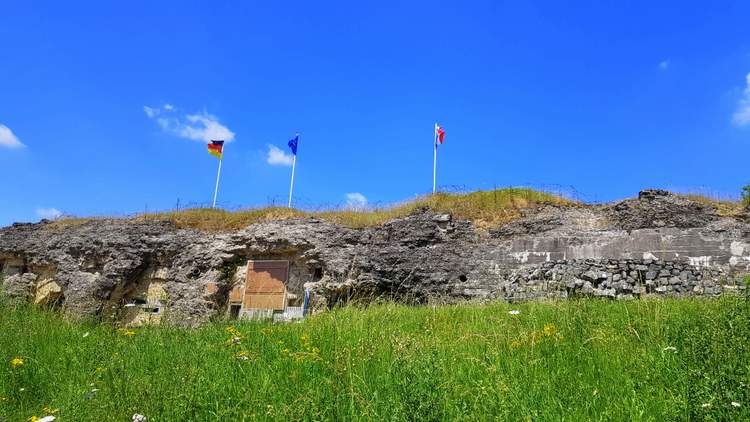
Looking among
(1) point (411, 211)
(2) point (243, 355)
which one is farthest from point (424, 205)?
(2) point (243, 355)

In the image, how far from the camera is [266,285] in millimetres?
17234

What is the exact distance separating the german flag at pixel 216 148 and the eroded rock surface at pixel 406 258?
5922 mm

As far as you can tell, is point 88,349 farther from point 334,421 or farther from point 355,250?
point 355,250

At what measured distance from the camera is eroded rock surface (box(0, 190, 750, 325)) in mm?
13484

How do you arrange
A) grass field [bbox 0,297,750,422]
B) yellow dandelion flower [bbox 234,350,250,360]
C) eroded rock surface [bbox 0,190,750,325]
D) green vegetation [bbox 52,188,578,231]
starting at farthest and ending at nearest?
green vegetation [bbox 52,188,578,231] < eroded rock surface [bbox 0,190,750,325] < yellow dandelion flower [bbox 234,350,250,360] < grass field [bbox 0,297,750,422]

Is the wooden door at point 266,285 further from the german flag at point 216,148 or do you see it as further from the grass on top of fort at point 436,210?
the german flag at point 216,148

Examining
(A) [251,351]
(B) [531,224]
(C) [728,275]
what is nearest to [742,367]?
(A) [251,351]

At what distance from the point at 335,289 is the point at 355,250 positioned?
1.56m

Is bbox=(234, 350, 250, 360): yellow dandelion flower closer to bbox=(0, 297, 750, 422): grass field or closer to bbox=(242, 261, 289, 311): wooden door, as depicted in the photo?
bbox=(0, 297, 750, 422): grass field

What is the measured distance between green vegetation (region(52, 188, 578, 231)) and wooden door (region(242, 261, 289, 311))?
2166 millimetres

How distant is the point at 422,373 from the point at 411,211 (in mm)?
14440

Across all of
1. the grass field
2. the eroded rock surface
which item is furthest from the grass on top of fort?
the grass field

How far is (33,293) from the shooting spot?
20250 millimetres

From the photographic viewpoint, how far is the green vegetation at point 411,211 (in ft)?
57.3
